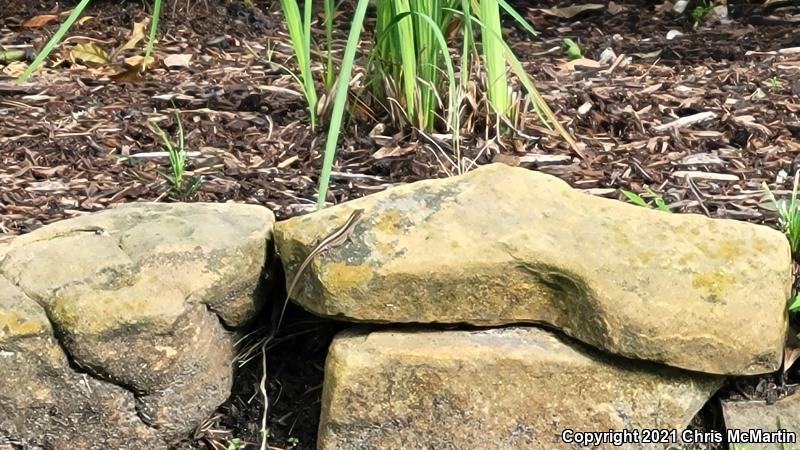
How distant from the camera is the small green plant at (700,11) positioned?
4.39 meters

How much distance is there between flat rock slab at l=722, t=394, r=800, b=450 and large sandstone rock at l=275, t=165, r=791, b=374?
16cm

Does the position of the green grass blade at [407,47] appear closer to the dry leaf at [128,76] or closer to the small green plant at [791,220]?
the small green plant at [791,220]

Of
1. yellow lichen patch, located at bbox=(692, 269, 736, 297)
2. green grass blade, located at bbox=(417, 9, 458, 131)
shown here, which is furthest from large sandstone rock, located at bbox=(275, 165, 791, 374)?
green grass blade, located at bbox=(417, 9, 458, 131)

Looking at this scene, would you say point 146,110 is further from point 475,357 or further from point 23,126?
point 475,357

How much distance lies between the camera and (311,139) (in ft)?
10.1

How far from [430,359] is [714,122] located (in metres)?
1.33

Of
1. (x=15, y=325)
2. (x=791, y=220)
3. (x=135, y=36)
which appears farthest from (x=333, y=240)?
→ (x=135, y=36)

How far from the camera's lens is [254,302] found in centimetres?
247

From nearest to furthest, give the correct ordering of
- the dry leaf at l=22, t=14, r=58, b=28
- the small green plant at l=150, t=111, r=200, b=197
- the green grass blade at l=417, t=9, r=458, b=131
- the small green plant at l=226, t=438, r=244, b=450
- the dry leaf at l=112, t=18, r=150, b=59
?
the small green plant at l=226, t=438, r=244, b=450 → the green grass blade at l=417, t=9, r=458, b=131 → the small green plant at l=150, t=111, r=200, b=197 → the dry leaf at l=112, t=18, r=150, b=59 → the dry leaf at l=22, t=14, r=58, b=28

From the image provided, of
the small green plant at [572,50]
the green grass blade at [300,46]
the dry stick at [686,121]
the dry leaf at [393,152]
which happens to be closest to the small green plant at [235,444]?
the dry leaf at [393,152]

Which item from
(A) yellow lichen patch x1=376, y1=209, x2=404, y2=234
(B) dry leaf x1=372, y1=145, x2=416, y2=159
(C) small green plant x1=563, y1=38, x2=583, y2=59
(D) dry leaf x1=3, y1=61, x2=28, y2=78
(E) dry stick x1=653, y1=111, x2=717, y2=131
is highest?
(A) yellow lichen patch x1=376, y1=209, x2=404, y2=234

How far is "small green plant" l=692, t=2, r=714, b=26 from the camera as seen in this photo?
4387 mm

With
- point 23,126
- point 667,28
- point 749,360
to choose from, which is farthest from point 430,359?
point 667,28

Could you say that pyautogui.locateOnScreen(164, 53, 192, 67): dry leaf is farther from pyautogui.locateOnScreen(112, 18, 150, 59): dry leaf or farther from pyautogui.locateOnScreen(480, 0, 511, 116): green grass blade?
pyautogui.locateOnScreen(480, 0, 511, 116): green grass blade
